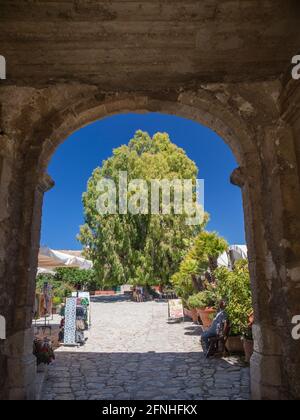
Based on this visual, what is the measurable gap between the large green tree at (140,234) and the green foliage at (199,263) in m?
6.77

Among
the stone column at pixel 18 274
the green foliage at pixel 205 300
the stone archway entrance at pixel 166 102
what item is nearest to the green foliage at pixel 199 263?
the green foliage at pixel 205 300

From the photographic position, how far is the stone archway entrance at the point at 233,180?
140 inches

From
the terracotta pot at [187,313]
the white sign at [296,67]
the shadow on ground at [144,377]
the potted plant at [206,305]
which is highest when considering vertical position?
the white sign at [296,67]

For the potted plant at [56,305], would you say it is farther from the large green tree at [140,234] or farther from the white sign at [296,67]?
the white sign at [296,67]

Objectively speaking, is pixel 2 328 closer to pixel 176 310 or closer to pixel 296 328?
pixel 296 328

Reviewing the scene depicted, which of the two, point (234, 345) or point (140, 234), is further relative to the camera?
point (140, 234)

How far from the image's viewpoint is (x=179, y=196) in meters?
19.5

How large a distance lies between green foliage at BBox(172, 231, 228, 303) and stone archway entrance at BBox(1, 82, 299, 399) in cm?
521

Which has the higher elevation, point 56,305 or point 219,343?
point 56,305

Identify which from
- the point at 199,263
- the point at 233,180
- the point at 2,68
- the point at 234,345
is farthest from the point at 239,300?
Result: the point at 2,68

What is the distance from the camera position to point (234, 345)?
588 cm

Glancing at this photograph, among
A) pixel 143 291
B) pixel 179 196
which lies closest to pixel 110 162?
pixel 179 196

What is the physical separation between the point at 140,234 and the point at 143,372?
556 inches

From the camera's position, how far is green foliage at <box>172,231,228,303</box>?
9.36 m
